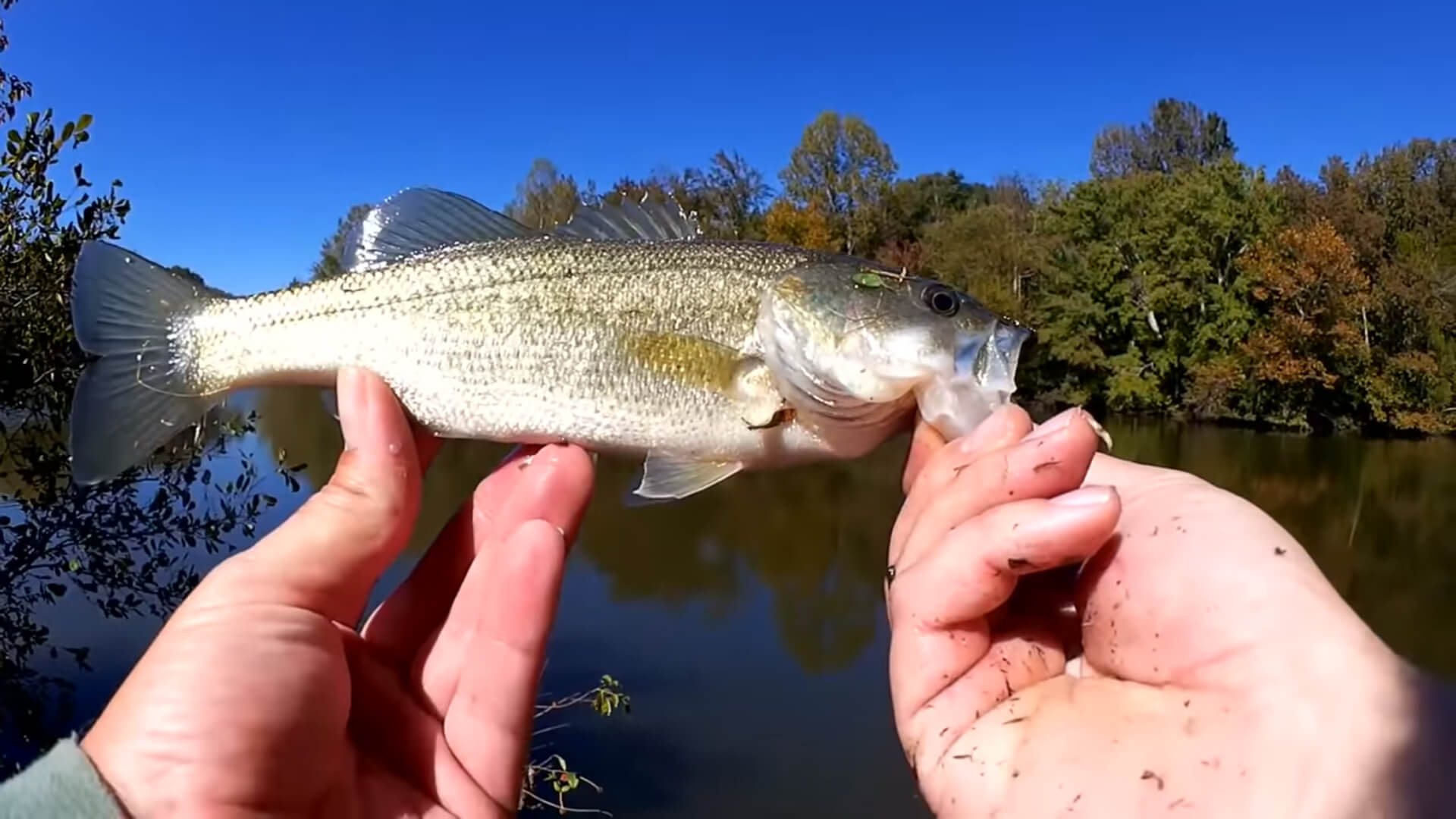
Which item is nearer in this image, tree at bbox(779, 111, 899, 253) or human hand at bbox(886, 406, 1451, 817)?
human hand at bbox(886, 406, 1451, 817)

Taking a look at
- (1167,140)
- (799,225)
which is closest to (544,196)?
(799,225)

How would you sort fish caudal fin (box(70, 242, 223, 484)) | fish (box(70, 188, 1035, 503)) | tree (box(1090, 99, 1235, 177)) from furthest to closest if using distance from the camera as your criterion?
1. tree (box(1090, 99, 1235, 177))
2. fish (box(70, 188, 1035, 503))
3. fish caudal fin (box(70, 242, 223, 484))

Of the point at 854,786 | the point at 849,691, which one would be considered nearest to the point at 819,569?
the point at 849,691

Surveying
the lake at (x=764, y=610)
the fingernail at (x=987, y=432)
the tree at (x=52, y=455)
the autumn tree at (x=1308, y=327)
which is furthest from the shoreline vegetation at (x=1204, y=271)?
the fingernail at (x=987, y=432)

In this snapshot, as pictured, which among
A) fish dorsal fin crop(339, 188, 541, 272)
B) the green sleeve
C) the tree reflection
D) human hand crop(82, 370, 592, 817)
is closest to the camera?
the green sleeve

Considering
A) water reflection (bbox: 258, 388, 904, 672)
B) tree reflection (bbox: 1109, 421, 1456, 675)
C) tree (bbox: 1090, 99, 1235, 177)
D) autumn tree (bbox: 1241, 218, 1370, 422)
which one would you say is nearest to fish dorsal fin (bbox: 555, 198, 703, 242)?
water reflection (bbox: 258, 388, 904, 672)

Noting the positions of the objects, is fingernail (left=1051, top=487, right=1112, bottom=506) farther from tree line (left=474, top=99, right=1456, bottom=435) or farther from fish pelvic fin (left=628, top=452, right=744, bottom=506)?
tree line (left=474, top=99, right=1456, bottom=435)

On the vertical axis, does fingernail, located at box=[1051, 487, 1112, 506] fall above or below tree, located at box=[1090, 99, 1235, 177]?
below
